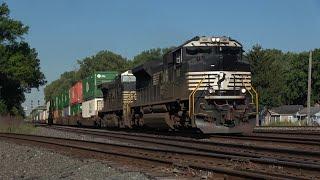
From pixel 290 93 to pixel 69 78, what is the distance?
3008 inches

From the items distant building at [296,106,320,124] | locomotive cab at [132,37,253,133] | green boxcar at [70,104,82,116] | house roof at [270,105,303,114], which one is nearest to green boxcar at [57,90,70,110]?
green boxcar at [70,104,82,116]

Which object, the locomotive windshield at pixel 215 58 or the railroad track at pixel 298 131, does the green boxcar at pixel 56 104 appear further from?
the locomotive windshield at pixel 215 58

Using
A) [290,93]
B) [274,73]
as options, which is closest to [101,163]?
[274,73]

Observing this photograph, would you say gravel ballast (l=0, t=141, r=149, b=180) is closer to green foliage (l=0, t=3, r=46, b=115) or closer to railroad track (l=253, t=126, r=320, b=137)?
railroad track (l=253, t=126, r=320, b=137)

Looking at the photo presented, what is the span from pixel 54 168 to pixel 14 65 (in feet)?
146

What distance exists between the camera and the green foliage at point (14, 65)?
176 feet

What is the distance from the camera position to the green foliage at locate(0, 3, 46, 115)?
176 feet

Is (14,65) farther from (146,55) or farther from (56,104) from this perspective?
(146,55)

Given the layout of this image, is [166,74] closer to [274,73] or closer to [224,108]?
[224,108]

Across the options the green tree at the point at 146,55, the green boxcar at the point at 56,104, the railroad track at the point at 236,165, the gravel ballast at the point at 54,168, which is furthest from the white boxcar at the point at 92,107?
the green tree at the point at 146,55

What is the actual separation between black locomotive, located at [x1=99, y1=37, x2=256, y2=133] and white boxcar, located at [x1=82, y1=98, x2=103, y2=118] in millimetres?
13242

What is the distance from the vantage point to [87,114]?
38344 millimetres

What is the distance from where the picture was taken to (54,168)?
475 inches

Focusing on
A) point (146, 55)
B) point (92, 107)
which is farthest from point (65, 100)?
point (146, 55)
